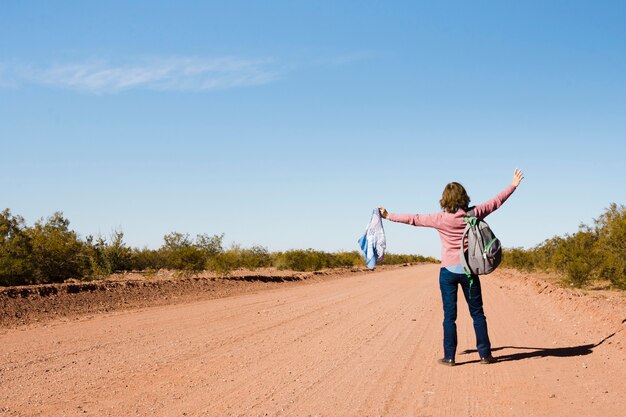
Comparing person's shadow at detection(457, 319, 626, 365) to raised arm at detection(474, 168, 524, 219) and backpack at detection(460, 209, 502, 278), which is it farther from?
raised arm at detection(474, 168, 524, 219)

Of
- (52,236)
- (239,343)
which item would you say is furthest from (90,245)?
(239,343)

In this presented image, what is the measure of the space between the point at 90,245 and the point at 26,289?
11.5 metres

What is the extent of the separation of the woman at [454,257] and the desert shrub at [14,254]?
16.8 metres

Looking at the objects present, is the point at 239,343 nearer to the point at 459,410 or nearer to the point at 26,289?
the point at 459,410

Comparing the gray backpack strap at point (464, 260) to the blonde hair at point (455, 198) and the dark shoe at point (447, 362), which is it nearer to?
the blonde hair at point (455, 198)

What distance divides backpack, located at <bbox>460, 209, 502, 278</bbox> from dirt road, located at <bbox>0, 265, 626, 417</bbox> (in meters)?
1.32

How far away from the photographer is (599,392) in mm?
6453

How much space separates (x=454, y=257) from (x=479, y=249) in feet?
1.21

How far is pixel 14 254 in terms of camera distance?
21.0 metres

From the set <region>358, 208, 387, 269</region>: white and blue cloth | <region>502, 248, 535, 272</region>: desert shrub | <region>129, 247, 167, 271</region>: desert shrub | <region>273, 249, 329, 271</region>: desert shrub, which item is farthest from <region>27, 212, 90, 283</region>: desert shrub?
<region>502, 248, 535, 272</region>: desert shrub

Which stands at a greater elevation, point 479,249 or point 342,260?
point 342,260

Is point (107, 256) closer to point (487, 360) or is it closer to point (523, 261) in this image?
point (487, 360)

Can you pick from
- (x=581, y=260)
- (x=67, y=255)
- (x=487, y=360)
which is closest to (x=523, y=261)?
(x=581, y=260)

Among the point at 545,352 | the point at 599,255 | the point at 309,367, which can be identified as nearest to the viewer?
the point at 309,367
